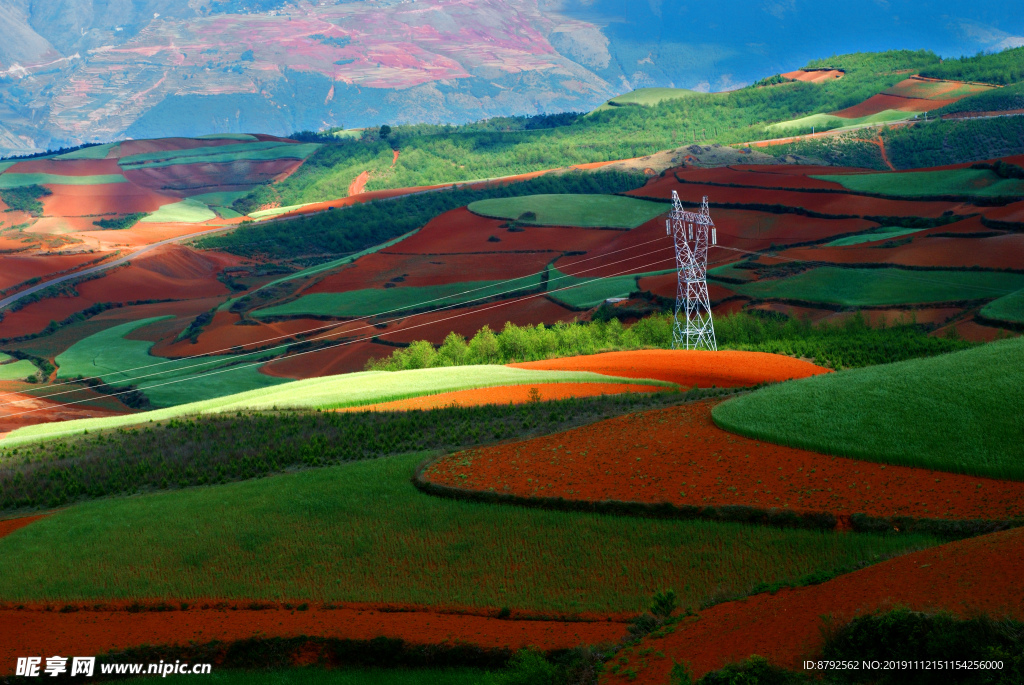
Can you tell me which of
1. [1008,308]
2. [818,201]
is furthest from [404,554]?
[818,201]

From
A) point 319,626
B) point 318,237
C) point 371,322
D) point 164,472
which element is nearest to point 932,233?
point 371,322

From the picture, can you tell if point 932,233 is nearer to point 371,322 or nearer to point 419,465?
point 371,322

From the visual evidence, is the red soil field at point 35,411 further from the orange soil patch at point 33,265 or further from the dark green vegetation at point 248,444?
the orange soil patch at point 33,265

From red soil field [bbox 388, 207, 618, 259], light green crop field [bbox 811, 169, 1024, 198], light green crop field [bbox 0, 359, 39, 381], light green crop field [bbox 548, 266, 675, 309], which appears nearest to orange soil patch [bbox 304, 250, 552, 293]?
red soil field [bbox 388, 207, 618, 259]

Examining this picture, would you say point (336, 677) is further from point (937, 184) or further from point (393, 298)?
point (937, 184)

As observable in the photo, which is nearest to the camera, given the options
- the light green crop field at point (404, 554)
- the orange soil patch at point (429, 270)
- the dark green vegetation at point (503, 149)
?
the light green crop field at point (404, 554)

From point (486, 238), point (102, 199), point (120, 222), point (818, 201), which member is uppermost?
point (102, 199)

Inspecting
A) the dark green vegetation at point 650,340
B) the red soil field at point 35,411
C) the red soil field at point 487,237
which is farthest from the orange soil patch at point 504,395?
the red soil field at point 487,237
